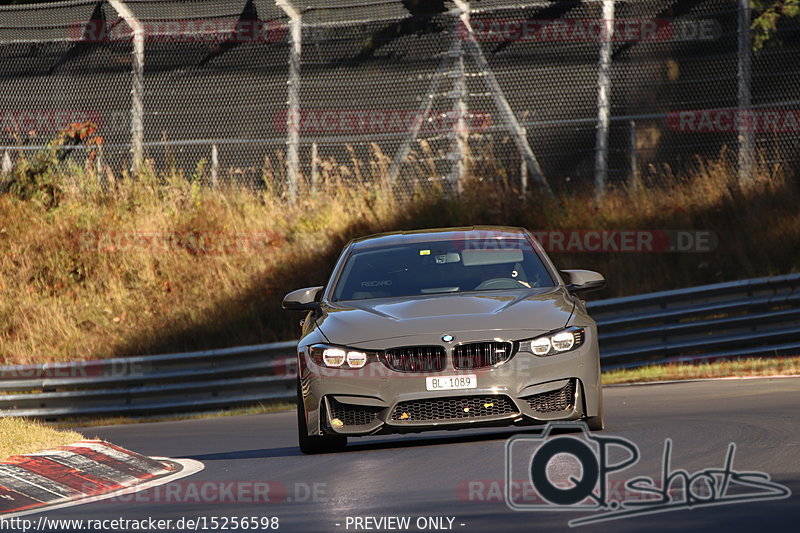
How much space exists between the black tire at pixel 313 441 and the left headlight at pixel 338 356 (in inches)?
14.6

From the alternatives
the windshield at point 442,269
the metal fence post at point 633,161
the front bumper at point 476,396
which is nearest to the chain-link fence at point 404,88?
the metal fence post at point 633,161

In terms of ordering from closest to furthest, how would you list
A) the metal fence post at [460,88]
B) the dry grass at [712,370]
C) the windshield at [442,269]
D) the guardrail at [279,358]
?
the windshield at [442,269] → the dry grass at [712,370] → the guardrail at [279,358] → the metal fence post at [460,88]

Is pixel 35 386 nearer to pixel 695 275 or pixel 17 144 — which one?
pixel 17 144

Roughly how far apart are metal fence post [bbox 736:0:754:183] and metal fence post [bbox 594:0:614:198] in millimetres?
1718

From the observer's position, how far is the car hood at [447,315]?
28.7 ft

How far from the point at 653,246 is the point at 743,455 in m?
11.1

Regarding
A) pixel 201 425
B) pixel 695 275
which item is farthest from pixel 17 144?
A: pixel 695 275

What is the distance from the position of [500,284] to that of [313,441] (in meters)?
1.68

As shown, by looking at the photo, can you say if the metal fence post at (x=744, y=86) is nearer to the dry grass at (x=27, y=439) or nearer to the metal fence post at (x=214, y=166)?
the metal fence post at (x=214, y=166)

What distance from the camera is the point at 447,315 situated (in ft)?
29.2

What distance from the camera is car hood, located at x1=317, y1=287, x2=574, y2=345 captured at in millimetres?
8742

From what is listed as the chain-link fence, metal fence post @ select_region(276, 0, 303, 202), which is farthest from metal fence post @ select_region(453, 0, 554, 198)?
metal fence post @ select_region(276, 0, 303, 202)

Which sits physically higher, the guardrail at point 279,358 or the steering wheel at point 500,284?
the steering wheel at point 500,284

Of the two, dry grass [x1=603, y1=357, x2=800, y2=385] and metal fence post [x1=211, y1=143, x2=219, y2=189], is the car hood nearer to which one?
dry grass [x1=603, y1=357, x2=800, y2=385]
